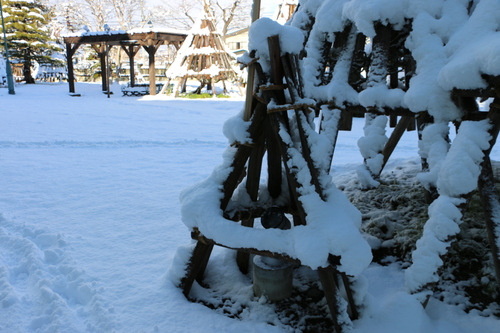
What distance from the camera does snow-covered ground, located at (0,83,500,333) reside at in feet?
8.13

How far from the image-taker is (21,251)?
10.8ft

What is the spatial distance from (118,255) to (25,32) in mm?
27512

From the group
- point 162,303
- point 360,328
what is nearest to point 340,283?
point 360,328

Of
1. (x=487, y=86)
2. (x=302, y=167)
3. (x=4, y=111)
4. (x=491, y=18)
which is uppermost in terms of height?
(x=491, y=18)

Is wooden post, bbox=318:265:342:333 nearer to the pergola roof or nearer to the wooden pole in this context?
the wooden pole

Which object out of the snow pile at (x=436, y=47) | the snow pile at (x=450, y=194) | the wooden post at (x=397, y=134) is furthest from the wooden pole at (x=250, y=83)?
the wooden post at (x=397, y=134)

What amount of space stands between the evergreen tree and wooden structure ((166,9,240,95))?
→ 14.0 metres

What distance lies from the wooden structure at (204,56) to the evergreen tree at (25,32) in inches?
552

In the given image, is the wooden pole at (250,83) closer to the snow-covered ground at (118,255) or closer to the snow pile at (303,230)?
the snow pile at (303,230)

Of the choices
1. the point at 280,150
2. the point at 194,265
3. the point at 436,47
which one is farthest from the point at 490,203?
the point at 194,265

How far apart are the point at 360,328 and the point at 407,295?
0.38 m

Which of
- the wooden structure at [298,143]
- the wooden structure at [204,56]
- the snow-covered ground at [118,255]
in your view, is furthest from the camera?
the wooden structure at [204,56]

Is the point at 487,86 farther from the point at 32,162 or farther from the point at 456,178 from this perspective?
the point at 32,162

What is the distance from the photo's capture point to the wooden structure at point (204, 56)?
16594mm
